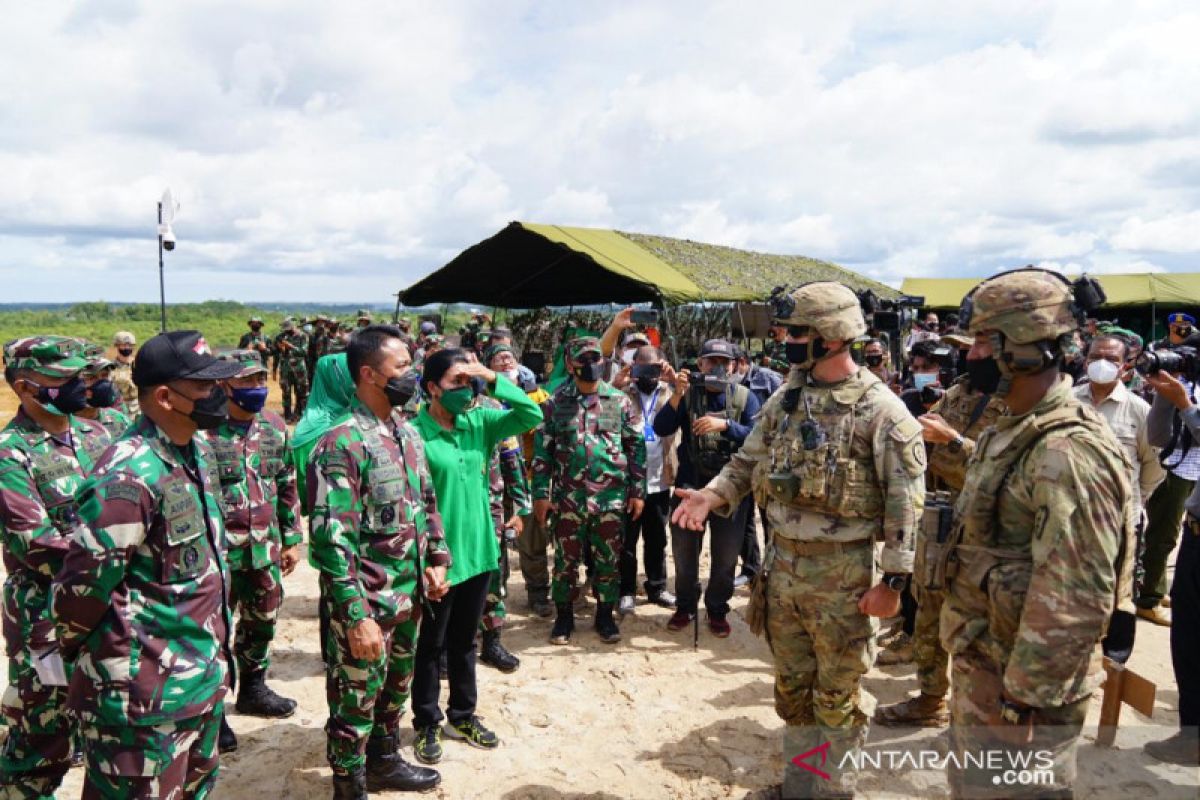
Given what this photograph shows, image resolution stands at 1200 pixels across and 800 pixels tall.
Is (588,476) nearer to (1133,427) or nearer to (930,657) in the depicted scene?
(930,657)

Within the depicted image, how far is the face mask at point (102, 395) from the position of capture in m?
4.15

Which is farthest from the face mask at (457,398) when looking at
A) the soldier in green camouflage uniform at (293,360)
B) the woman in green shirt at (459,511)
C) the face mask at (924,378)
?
the soldier in green camouflage uniform at (293,360)

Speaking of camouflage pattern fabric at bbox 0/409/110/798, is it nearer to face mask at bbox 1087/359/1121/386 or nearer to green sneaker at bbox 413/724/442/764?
green sneaker at bbox 413/724/442/764

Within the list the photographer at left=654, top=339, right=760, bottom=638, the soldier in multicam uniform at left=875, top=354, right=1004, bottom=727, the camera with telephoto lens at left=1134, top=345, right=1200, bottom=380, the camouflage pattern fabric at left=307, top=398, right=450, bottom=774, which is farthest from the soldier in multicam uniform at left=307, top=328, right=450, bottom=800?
the camera with telephoto lens at left=1134, top=345, right=1200, bottom=380

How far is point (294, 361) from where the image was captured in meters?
15.3

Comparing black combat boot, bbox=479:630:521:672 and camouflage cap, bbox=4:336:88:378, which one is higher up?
camouflage cap, bbox=4:336:88:378

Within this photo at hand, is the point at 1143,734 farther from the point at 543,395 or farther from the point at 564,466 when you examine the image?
the point at 543,395

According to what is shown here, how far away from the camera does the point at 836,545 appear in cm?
314

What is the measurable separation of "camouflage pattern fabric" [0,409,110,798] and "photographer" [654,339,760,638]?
350cm

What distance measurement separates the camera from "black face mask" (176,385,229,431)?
2.48 meters

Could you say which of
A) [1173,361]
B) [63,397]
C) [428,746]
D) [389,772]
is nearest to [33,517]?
[63,397]

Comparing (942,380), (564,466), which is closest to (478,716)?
(564,466)

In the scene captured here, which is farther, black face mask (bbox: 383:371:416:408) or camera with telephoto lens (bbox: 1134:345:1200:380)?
camera with telephoto lens (bbox: 1134:345:1200:380)

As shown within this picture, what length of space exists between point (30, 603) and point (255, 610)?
4.46 ft
